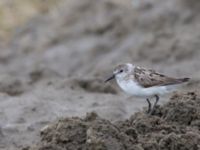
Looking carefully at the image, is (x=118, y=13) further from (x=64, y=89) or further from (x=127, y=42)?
(x=64, y=89)

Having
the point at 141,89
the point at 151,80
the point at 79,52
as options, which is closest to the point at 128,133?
the point at 141,89

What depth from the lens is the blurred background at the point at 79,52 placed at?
1171 centimetres

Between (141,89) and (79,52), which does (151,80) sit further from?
(79,52)

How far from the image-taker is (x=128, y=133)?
28.3ft

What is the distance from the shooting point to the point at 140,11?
1953 cm

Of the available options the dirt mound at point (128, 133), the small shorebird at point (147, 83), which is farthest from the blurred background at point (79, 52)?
the dirt mound at point (128, 133)

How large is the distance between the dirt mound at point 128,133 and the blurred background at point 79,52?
1691 mm

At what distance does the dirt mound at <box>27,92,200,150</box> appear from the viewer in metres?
7.98

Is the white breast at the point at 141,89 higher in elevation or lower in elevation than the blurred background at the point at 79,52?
lower

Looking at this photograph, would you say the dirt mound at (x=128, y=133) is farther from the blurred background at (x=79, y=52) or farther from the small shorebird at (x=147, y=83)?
the blurred background at (x=79, y=52)

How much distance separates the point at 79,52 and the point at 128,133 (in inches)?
424

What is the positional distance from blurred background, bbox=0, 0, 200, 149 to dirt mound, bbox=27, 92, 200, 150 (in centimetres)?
169

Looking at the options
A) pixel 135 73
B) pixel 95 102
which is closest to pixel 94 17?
pixel 95 102

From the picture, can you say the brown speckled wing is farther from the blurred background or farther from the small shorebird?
the blurred background
